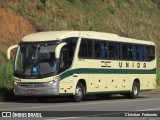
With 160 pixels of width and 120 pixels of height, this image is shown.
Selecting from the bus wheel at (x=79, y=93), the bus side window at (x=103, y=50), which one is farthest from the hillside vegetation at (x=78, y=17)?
the bus side window at (x=103, y=50)

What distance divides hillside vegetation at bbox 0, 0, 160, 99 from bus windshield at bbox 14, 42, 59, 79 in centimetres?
394

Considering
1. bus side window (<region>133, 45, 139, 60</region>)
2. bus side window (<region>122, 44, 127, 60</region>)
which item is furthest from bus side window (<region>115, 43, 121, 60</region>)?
bus side window (<region>133, 45, 139, 60</region>)

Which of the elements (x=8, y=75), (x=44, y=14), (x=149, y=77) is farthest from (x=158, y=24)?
(x=8, y=75)

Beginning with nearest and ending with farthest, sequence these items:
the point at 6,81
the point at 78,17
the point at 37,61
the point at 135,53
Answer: the point at 37,61
the point at 6,81
the point at 135,53
the point at 78,17

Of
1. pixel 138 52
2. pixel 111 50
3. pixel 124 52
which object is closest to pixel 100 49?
pixel 111 50

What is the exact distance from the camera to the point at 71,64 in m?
27.9

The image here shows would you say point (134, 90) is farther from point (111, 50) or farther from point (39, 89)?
point (39, 89)

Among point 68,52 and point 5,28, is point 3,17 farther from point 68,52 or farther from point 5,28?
point 68,52

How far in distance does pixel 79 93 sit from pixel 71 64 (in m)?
1.70

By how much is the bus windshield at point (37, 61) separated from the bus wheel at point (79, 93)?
193 cm

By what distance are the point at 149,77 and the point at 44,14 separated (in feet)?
53.8

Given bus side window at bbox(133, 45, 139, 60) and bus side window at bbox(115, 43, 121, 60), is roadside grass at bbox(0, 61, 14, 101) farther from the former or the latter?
bus side window at bbox(133, 45, 139, 60)

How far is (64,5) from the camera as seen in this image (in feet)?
174

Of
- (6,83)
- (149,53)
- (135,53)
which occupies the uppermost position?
(135,53)
